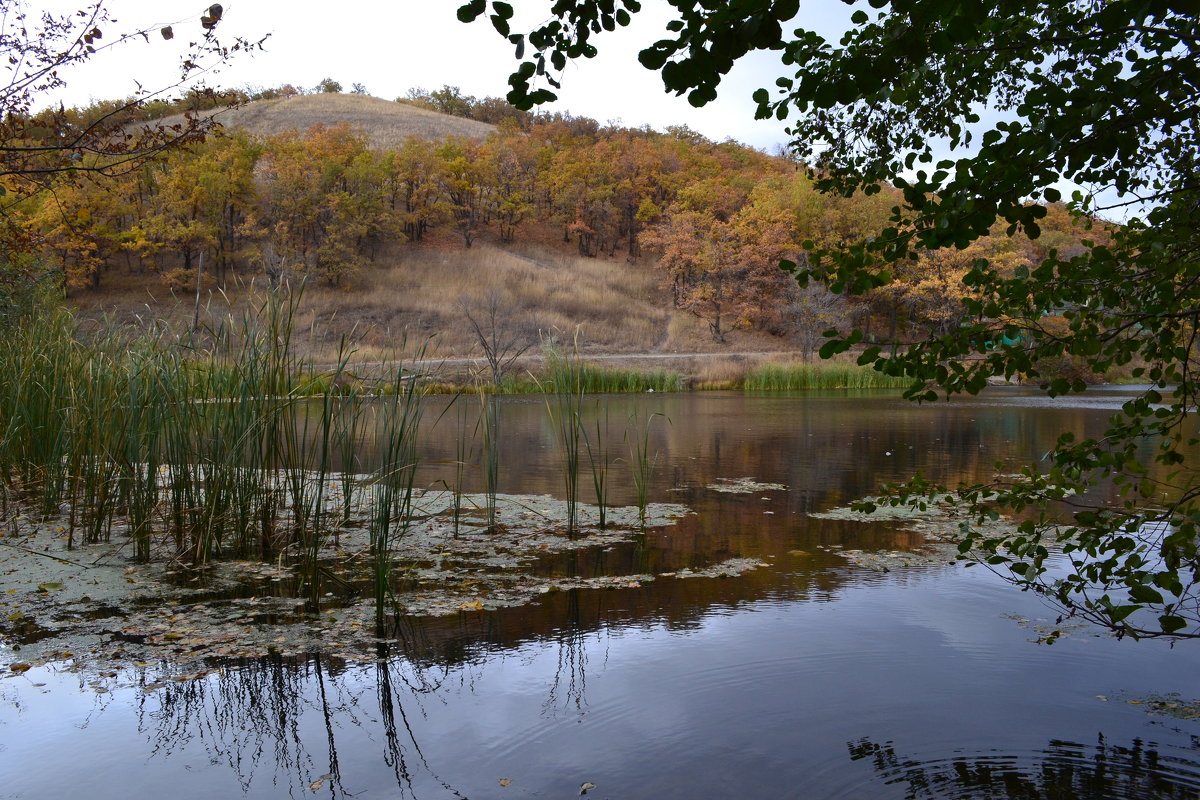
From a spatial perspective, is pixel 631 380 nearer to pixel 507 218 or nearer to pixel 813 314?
pixel 813 314

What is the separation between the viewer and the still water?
273 cm

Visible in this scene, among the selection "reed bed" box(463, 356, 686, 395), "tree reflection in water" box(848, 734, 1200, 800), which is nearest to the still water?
"tree reflection in water" box(848, 734, 1200, 800)

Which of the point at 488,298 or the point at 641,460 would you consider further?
the point at 488,298

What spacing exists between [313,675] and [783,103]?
274cm

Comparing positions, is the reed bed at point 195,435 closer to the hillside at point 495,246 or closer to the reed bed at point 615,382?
the reed bed at point 615,382

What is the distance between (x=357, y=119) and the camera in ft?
187

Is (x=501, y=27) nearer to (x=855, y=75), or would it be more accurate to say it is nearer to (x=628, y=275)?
(x=855, y=75)

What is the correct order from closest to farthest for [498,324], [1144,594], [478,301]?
[1144,594] → [498,324] → [478,301]

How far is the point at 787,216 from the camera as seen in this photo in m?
38.3

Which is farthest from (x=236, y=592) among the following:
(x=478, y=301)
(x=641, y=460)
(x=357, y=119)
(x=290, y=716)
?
(x=357, y=119)

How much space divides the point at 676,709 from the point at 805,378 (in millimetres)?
24088

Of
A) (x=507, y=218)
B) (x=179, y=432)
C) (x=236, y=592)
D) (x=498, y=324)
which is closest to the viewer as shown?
(x=236, y=592)

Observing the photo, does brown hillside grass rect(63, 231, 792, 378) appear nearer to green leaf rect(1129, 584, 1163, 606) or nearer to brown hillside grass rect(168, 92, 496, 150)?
brown hillside grass rect(168, 92, 496, 150)

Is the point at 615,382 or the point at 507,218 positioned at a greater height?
the point at 507,218
